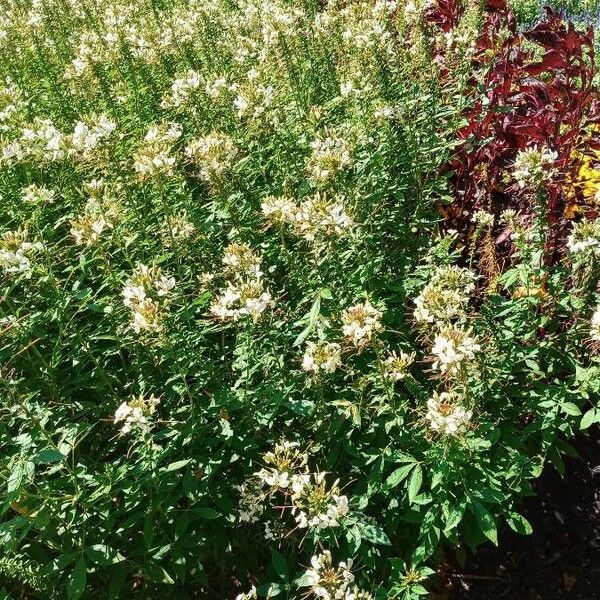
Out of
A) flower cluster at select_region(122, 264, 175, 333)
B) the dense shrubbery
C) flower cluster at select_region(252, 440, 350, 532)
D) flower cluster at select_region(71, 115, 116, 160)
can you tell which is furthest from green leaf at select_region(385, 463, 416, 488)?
flower cluster at select_region(71, 115, 116, 160)

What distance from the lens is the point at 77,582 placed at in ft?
8.00

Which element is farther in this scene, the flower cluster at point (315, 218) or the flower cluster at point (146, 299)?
the flower cluster at point (315, 218)

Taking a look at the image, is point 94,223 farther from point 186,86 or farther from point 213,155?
point 186,86

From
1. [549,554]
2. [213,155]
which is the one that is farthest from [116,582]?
[549,554]

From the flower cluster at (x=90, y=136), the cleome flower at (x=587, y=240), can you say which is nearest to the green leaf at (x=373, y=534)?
the cleome flower at (x=587, y=240)

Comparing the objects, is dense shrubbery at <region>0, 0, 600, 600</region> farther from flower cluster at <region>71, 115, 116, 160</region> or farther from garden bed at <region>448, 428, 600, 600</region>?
garden bed at <region>448, 428, 600, 600</region>

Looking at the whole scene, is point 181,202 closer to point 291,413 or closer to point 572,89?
point 291,413

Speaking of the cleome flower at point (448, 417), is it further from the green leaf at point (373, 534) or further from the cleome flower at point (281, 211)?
the cleome flower at point (281, 211)

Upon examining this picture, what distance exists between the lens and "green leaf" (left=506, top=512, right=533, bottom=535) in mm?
2545

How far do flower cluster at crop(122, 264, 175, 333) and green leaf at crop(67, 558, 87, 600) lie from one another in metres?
0.92

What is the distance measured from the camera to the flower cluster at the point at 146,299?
2.37 meters

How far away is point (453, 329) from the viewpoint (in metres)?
2.17

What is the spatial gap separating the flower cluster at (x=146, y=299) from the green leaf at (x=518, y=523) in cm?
155

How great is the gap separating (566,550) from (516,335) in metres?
1.14
